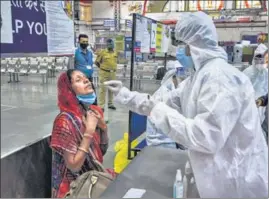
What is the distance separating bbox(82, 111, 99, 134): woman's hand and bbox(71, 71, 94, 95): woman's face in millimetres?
115

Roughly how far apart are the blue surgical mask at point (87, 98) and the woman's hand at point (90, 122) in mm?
54

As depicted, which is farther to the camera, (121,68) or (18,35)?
(121,68)

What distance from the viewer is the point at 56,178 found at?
1.48 m

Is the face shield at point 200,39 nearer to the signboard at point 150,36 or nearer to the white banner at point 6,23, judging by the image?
the white banner at point 6,23

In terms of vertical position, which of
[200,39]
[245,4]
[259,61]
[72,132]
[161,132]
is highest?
[245,4]

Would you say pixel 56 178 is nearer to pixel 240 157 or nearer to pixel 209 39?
pixel 240 157

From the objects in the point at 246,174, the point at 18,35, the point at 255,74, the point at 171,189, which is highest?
the point at 18,35

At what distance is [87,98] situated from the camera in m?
1.53

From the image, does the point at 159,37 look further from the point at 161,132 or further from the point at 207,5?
the point at 207,5

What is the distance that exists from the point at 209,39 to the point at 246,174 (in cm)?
60

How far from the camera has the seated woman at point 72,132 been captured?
1414 millimetres

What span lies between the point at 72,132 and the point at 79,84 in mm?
248

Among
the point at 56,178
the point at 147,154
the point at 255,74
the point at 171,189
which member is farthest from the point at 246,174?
the point at 255,74

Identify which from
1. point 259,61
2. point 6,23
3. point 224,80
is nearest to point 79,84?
point 6,23
